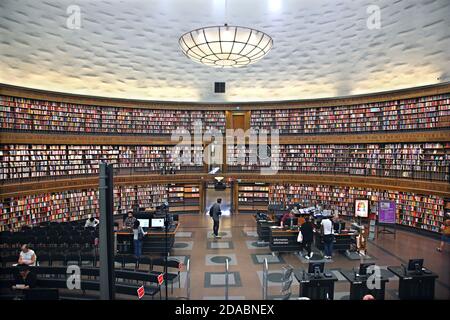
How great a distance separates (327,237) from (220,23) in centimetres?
772

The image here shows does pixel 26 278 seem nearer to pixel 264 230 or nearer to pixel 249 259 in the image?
pixel 249 259

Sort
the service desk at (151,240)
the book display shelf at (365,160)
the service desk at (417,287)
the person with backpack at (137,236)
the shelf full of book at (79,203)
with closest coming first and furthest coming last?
the service desk at (417,287), the person with backpack at (137,236), the service desk at (151,240), the shelf full of book at (79,203), the book display shelf at (365,160)

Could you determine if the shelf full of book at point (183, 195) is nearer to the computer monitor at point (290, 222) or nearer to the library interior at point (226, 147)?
the library interior at point (226, 147)

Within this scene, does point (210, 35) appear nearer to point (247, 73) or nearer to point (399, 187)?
point (247, 73)

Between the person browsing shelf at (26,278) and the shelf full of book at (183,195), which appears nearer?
the person browsing shelf at (26,278)

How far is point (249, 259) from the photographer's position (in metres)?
9.55

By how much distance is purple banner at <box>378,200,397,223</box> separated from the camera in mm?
11727

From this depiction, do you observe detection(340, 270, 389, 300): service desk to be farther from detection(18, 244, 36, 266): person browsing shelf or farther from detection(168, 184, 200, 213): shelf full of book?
detection(168, 184, 200, 213): shelf full of book

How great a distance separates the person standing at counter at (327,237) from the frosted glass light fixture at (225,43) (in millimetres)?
5605

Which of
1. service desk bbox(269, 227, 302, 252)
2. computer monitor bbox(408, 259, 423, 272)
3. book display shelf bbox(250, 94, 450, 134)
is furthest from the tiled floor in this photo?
book display shelf bbox(250, 94, 450, 134)

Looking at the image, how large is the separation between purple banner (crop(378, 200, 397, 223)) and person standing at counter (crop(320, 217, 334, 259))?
341 cm

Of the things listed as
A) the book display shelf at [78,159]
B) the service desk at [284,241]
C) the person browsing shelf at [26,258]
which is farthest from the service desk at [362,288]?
the book display shelf at [78,159]

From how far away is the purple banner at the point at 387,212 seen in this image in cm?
1173

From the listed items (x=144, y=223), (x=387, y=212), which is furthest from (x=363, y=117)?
(x=144, y=223)
